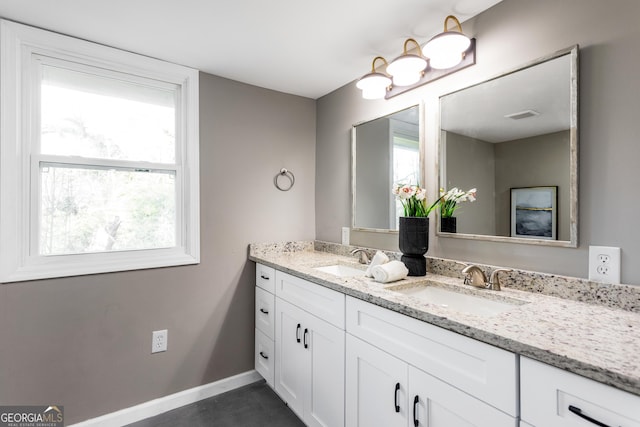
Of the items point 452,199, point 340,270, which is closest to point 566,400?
point 452,199

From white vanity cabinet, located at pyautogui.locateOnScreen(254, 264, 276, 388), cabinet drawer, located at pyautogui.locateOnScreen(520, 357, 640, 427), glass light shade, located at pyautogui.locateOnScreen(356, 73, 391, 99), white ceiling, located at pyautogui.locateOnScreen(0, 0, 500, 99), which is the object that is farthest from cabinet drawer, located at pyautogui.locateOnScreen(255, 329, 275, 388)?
white ceiling, located at pyautogui.locateOnScreen(0, 0, 500, 99)

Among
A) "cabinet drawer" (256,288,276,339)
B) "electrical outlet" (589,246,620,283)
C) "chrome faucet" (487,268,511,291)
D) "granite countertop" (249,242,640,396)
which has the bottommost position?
"cabinet drawer" (256,288,276,339)

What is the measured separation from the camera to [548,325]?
36.1 inches

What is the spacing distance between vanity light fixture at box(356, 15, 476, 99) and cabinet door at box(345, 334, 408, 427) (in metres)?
1.37

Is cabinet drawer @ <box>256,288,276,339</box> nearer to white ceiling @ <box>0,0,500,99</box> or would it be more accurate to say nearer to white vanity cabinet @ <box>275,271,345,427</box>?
white vanity cabinet @ <box>275,271,345,427</box>

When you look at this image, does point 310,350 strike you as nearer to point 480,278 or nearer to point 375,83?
point 480,278

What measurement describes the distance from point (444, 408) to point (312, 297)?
0.81m

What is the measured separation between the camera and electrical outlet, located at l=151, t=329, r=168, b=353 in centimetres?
194

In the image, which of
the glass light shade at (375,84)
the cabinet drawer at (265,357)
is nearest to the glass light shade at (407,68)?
the glass light shade at (375,84)

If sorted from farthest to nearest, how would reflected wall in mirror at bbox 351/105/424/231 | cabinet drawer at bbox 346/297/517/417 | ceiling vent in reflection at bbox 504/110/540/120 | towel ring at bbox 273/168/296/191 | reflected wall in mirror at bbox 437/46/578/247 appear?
towel ring at bbox 273/168/296/191 → reflected wall in mirror at bbox 351/105/424/231 → ceiling vent in reflection at bbox 504/110/540/120 → reflected wall in mirror at bbox 437/46/578/247 → cabinet drawer at bbox 346/297/517/417

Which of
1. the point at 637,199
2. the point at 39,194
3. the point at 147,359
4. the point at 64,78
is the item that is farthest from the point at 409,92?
the point at 147,359

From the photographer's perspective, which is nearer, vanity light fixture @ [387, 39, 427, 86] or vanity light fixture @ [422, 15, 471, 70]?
vanity light fixture @ [422, 15, 471, 70]

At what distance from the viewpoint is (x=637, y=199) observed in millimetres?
1052

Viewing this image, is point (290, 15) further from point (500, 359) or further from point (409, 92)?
point (500, 359)
